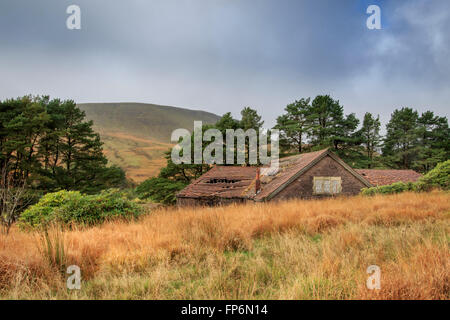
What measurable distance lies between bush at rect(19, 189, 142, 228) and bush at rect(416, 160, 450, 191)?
16899 millimetres

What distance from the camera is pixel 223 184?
25.3m

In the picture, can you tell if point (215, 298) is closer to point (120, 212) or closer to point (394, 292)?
point (394, 292)

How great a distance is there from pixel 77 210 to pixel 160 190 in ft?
79.7

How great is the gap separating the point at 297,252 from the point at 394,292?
166 centimetres

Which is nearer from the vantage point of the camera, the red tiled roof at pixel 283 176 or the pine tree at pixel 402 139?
A: the red tiled roof at pixel 283 176

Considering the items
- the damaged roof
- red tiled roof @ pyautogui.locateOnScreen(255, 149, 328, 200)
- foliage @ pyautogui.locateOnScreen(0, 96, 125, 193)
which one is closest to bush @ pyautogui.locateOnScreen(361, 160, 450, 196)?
the damaged roof

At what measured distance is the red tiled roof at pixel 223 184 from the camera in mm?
23714

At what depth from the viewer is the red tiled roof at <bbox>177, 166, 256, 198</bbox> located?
23.7 meters

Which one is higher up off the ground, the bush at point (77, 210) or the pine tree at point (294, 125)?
the pine tree at point (294, 125)

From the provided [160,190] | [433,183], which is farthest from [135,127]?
[433,183]

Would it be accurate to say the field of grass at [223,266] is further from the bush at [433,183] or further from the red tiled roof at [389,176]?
the red tiled roof at [389,176]

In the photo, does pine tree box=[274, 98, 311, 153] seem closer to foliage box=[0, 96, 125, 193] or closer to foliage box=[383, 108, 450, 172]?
foliage box=[383, 108, 450, 172]

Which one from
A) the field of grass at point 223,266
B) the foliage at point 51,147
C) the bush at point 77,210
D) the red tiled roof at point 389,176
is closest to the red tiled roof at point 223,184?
the foliage at point 51,147

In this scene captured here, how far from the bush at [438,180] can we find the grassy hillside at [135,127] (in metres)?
79.9
